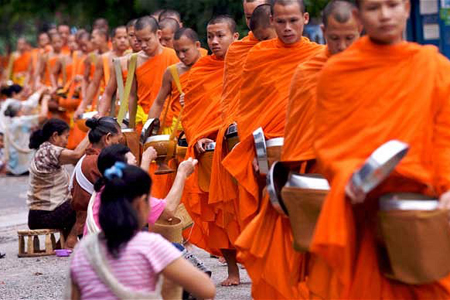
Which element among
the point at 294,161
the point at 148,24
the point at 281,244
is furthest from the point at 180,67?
the point at 294,161

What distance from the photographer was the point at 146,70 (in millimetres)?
10938

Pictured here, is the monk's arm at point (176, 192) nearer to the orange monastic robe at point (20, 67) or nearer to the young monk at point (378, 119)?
the young monk at point (378, 119)

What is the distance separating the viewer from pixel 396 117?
5074 mm

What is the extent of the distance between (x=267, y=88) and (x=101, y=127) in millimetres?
1842

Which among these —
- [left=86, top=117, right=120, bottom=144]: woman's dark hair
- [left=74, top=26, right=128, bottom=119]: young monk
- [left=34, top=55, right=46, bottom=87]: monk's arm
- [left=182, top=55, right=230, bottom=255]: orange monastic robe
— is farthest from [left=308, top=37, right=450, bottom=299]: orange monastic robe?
[left=34, top=55, right=46, bottom=87]: monk's arm

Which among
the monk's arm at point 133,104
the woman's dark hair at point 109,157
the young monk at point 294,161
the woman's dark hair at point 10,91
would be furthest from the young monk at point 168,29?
the woman's dark hair at point 10,91

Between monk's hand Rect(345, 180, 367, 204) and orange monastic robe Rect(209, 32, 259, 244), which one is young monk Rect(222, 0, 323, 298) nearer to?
orange monastic robe Rect(209, 32, 259, 244)

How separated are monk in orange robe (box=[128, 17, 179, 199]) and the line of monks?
43 centimetres

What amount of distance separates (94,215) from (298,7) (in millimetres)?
1840

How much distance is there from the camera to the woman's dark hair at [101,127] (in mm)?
8758

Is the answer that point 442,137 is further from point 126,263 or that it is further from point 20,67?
point 20,67

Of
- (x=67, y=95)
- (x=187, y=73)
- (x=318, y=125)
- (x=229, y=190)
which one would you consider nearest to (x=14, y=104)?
(x=67, y=95)

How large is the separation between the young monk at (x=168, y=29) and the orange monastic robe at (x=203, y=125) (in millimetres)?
2020

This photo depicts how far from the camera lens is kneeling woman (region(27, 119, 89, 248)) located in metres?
Answer: 10.4
